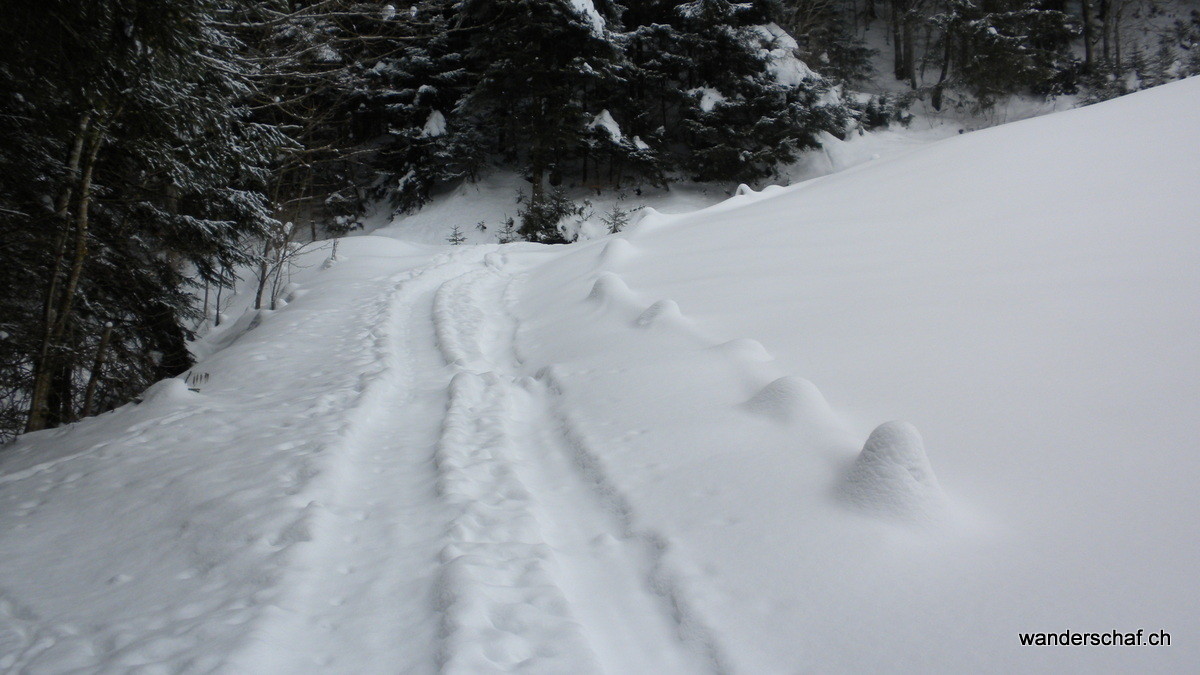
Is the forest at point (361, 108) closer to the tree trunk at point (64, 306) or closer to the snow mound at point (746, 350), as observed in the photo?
the tree trunk at point (64, 306)

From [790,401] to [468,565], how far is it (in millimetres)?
1789

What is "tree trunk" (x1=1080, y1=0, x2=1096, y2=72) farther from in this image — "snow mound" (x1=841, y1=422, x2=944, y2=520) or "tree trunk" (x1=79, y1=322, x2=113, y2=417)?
"tree trunk" (x1=79, y1=322, x2=113, y2=417)

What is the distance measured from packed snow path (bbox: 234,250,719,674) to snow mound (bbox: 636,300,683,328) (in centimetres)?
120

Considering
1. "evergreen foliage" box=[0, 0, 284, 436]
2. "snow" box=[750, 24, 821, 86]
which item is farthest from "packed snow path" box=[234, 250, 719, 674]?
"snow" box=[750, 24, 821, 86]

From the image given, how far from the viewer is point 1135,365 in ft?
8.88

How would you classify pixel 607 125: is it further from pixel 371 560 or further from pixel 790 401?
pixel 371 560

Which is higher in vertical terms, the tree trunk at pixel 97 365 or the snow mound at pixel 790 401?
the tree trunk at pixel 97 365

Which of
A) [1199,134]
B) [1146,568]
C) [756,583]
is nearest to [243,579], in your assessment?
[756,583]

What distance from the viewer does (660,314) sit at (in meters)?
4.98

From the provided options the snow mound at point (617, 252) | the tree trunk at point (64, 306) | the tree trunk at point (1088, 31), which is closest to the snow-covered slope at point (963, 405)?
the snow mound at point (617, 252)

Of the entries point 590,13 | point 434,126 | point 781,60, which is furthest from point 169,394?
point 781,60

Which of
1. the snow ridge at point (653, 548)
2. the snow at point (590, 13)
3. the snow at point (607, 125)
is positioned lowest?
the snow ridge at point (653, 548)

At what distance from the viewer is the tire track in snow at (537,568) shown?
1991mm

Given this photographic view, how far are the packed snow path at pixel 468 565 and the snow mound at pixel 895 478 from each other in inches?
35.3
